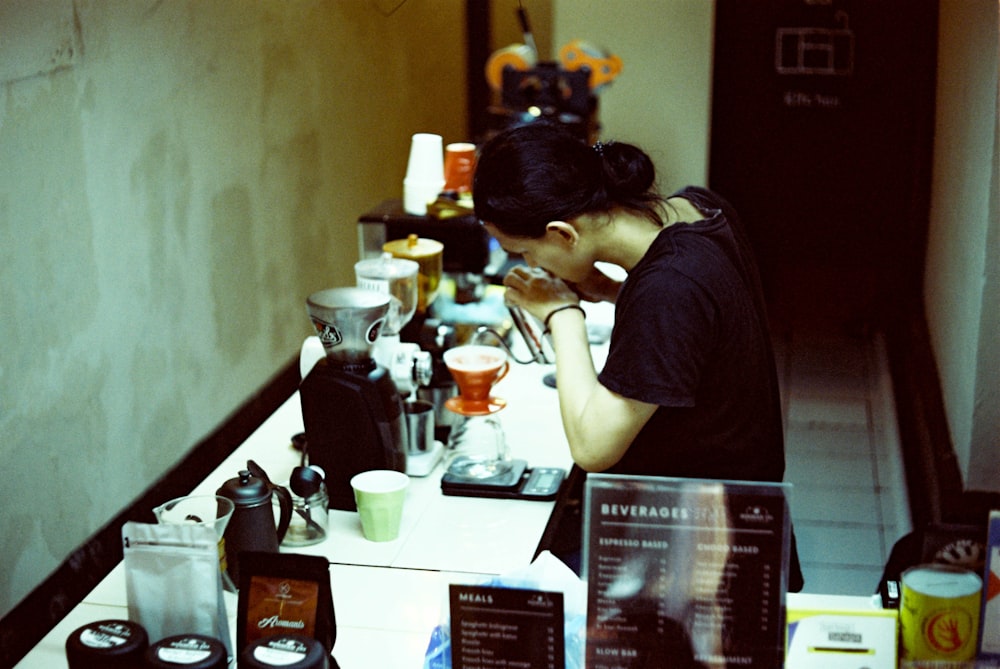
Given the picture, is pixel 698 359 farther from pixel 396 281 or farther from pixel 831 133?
pixel 831 133

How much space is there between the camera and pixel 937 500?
378cm

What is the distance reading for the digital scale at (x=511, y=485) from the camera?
7.28 ft

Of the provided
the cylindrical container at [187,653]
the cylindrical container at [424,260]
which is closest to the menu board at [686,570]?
the cylindrical container at [187,653]

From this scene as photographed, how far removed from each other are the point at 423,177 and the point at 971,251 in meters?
1.99

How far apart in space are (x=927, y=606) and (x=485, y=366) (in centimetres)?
116

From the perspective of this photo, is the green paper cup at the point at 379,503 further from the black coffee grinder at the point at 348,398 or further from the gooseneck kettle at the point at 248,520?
the gooseneck kettle at the point at 248,520

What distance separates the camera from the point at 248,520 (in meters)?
1.85

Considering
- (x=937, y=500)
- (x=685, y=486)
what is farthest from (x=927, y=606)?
(x=937, y=500)

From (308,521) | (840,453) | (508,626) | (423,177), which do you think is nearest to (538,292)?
(308,521)

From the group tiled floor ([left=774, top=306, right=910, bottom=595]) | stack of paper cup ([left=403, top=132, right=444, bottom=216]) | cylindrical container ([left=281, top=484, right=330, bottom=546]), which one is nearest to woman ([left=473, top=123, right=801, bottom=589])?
cylindrical container ([left=281, top=484, right=330, bottom=546])

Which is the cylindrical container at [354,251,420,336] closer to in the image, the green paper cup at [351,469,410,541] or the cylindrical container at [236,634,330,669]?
the green paper cup at [351,469,410,541]

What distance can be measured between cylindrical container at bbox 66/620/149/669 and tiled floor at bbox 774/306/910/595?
250 cm

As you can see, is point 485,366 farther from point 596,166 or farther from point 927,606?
point 927,606

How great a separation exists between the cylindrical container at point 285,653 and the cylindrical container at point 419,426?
98 centimetres
